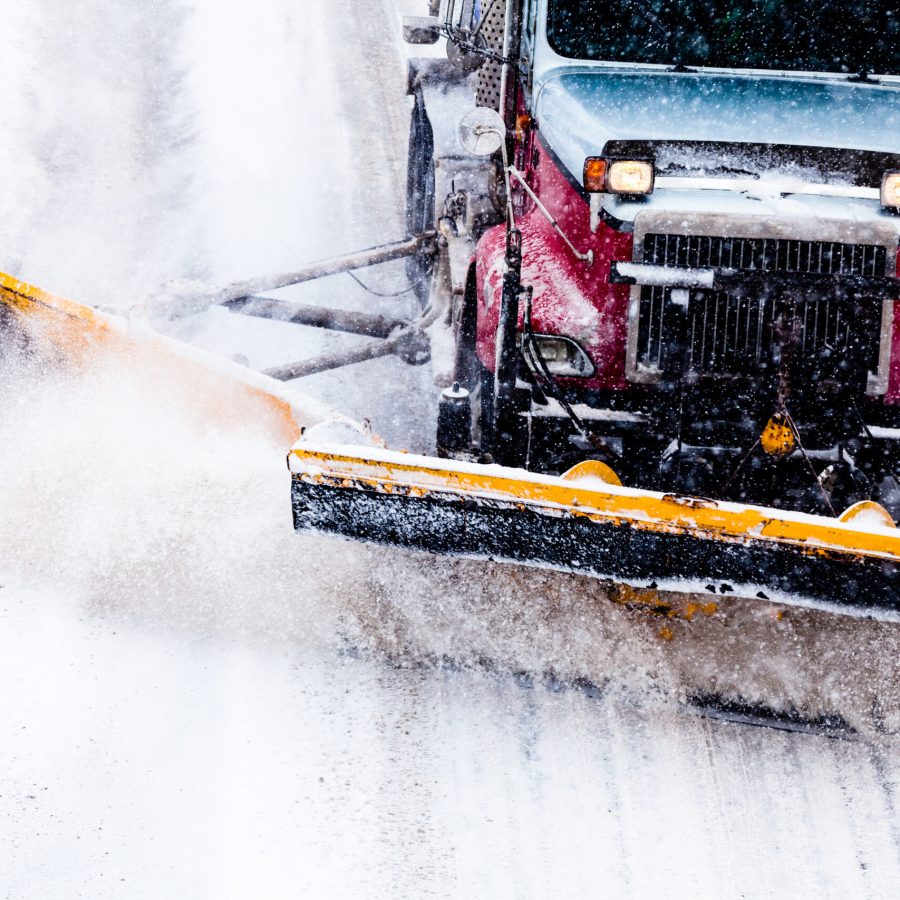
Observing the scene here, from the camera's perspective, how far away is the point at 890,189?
128 inches

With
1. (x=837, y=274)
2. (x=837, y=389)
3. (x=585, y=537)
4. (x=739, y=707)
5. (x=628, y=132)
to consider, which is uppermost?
(x=628, y=132)

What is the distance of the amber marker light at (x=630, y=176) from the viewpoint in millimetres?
3344

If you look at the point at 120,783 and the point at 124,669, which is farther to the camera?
the point at 124,669

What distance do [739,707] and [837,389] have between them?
1.15 meters

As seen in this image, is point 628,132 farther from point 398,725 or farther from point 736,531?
point 398,725

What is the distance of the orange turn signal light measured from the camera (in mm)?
3395

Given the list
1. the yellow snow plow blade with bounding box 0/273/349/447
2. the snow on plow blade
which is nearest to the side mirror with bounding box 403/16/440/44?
the yellow snow plow blade with bounding box 0/273/349/447

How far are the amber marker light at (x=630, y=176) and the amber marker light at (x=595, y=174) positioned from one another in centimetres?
3

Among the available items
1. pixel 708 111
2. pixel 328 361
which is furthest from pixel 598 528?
pixel 328 361

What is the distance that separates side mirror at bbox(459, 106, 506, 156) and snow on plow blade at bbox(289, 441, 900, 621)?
5.36ft

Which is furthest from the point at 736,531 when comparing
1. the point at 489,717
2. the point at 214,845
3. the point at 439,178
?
the point at 439,178

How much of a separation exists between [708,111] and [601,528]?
1866 millimetres

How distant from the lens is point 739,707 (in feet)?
11.1

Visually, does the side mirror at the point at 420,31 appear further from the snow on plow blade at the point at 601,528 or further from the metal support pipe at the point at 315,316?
the snow on plow blade at the point at 601,528
